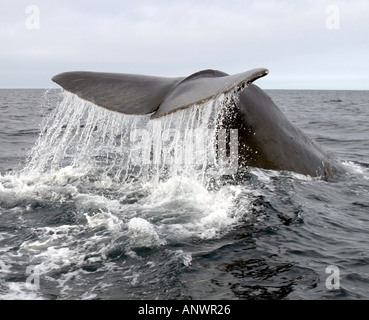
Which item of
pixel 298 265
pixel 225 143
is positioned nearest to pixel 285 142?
pixel 225 143

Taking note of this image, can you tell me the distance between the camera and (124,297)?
344 cm

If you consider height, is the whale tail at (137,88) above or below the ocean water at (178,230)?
above

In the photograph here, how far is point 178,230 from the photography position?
487 centimetres

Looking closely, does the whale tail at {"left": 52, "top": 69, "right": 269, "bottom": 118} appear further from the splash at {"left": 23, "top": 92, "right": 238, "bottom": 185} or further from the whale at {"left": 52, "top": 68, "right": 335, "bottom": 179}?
the splash at {"left": 23, "top": 92, "right": 238, "bottom": 185}

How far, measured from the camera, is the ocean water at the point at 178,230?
367 cm

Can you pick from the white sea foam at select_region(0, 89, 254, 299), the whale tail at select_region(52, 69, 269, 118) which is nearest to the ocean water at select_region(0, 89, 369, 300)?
the white sea foam at select_region(0, 89, 254, 299)

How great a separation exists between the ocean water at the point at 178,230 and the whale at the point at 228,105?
7.1 inches

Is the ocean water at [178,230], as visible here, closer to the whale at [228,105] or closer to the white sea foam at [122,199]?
the white sea foam at [122,199]

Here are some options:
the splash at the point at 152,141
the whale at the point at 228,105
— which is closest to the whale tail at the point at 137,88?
the whale at the point at 228,105

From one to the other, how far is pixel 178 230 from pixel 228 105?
4.80 feet

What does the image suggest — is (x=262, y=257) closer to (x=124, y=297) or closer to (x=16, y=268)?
(x=124, y=297)

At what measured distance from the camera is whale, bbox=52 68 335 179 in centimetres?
342

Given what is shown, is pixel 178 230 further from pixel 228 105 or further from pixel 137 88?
pixel 137 88
